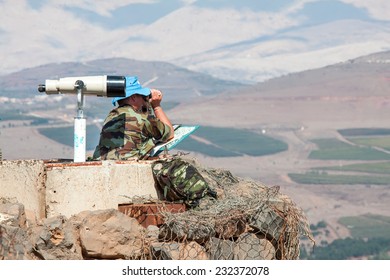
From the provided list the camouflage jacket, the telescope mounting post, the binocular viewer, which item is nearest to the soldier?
the camouflage jacket

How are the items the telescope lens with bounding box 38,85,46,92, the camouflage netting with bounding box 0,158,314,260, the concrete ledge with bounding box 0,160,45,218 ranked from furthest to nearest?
1. the telescope lens with bounding box 38,85,46,92
2. the concrete ledge with bounding box 0,160,45,218
3. the camouflage netting with bounding box 0,158,314,260

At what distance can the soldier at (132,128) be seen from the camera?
11.6m

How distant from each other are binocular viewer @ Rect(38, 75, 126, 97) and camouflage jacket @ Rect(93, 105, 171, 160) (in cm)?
138

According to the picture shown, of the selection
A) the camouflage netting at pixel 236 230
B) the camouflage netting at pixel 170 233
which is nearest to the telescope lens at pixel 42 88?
the camouflage netting at pixel 170 233

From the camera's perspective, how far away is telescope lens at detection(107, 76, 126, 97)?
33.1 ft

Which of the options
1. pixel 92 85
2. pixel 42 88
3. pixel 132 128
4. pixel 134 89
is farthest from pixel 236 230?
pixel 134 89

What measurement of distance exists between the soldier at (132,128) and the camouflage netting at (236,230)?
4.50 feet

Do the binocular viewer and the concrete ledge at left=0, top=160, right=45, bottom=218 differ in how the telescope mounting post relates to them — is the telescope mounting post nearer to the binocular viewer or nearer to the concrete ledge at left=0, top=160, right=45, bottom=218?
the binocular viewer

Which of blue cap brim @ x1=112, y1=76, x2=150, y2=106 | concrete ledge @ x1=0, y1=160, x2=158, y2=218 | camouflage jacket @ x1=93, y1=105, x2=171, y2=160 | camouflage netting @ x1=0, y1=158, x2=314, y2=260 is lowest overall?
camouflage netting @ x1=0, y1=158, x2=314, y2=260

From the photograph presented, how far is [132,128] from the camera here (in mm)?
11672

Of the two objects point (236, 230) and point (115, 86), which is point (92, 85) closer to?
point (115, 86)

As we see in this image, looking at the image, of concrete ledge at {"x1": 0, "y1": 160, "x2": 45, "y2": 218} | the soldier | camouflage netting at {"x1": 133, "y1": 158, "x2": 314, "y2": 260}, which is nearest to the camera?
camouflage netting at {"x1": 133, "y1": 158, "x2": 314, "y2": 260}
